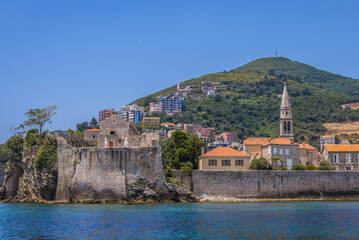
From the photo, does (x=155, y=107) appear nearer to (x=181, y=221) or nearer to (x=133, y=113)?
(x=133, y=113)

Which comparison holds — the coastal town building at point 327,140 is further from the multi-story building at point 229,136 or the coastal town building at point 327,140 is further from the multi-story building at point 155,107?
the multi-story building at point 155,107

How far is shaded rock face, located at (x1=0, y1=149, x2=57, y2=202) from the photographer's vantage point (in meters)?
45.8

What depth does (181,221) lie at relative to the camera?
31.9m

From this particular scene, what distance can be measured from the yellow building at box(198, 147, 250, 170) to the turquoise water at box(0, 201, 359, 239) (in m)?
7.58

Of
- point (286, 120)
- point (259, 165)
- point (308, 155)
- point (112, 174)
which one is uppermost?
point (286, 120)

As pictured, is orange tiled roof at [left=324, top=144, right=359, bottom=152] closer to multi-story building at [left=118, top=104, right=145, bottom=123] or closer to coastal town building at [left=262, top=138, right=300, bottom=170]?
coastal town building at [left=262, top=138, right=300, bottom=170]

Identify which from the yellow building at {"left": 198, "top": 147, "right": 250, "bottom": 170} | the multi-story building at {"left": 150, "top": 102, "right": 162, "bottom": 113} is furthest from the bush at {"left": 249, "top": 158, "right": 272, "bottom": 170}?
the multi-story building at {"left": 150, "top": 102, "right": 162, "bottom": 113}

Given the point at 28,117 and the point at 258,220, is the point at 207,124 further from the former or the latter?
the point at 258,220

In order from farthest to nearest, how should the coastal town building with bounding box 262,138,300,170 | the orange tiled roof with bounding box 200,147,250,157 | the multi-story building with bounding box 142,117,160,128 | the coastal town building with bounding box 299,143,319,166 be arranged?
the multi-story building with bounding box 142,117,160,128 < the coastal town building with bounding box 299,143,319,166 < the coastal town building with bounding box 262,138,300,170 < the orange tiled roof with bounding box 200,147,250,157

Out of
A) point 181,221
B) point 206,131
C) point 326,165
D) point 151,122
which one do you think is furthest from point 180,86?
point 181,221

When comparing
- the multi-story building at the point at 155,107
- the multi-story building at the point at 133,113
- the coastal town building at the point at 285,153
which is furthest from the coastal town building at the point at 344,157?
the multi-story building at the point at 155,107

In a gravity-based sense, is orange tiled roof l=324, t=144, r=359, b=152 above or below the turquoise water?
above

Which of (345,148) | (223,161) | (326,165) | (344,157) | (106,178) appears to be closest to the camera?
(106,178)

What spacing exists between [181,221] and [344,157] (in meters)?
33.4
